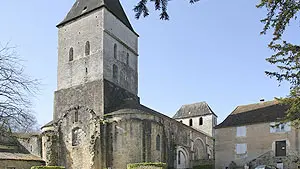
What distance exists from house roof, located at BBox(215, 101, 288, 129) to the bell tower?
34.2 feet

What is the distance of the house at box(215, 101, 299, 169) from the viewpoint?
29.9 metres

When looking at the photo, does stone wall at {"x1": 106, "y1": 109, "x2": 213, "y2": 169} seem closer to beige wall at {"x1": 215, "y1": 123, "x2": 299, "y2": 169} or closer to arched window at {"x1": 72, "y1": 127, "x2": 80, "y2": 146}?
arched window at {"x1": 72, "y1": 127, "x2": 80, "y2": 146}

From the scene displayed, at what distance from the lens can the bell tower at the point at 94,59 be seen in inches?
1351

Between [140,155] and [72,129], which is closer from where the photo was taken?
[140,155]

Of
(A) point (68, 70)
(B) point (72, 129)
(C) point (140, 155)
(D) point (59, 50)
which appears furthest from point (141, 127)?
(D) point (59, 50)

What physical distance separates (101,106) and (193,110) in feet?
85.1

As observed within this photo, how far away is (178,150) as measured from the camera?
39312mm

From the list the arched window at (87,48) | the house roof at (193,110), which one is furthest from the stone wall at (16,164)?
the house roof at (193,110)

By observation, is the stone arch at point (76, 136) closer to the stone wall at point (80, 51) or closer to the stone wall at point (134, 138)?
the stone wall at point (134, 138)

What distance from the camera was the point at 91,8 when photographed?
120 ft

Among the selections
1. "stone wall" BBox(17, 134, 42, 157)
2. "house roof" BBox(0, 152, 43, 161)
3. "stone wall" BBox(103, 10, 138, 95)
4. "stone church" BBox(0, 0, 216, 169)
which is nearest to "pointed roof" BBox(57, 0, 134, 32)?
"stone church" BBox(0, 0, 216, 169)

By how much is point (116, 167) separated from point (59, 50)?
14.4m

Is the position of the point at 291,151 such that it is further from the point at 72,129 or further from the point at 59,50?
the point at 59,50

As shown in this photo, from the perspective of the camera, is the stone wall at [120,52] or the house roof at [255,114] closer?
the house roof at [255,114]
